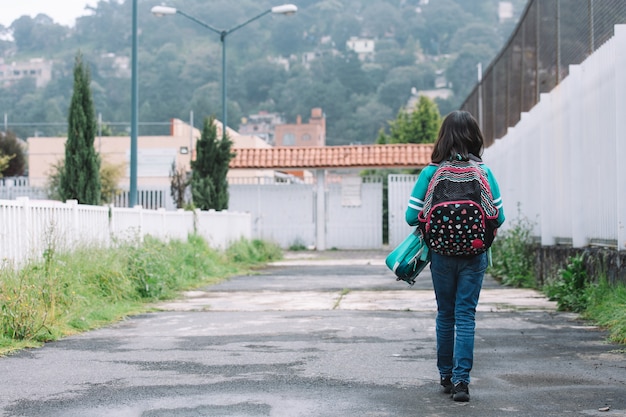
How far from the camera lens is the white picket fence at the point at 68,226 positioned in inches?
410

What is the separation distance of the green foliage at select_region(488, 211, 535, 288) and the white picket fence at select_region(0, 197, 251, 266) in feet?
19.4

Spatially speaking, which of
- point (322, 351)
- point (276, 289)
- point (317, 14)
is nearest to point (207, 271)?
point (276, 289)

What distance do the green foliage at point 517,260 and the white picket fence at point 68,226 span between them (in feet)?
19.4

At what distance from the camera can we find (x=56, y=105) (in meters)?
102

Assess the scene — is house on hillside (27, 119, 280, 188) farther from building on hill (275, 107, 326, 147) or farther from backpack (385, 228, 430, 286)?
building on hill (275, 107, 326, 147)

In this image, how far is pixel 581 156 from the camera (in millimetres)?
12234

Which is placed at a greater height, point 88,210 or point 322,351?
point 88,210

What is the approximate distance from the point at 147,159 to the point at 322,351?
46.7 meters

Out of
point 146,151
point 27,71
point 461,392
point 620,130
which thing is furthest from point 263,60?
point 461,392

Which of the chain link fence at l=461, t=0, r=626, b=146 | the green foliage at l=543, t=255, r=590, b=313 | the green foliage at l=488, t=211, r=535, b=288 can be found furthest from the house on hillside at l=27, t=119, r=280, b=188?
the green foliage at l=543, t=255, r=590, b=313

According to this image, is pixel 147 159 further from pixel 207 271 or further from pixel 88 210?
pixel 88 210

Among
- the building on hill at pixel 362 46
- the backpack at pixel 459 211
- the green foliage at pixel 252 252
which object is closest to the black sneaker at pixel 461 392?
the backpack at pixel 459 211

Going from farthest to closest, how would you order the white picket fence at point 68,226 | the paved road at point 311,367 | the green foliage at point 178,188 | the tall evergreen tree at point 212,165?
the green foliage at point 178,188, the tall evergreen tree at point 212,165, the white picket fence at point 68,226, the paved road at point 311,367

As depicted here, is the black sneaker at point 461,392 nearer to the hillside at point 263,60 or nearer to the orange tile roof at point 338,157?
the orange tile roof at point 338,157
